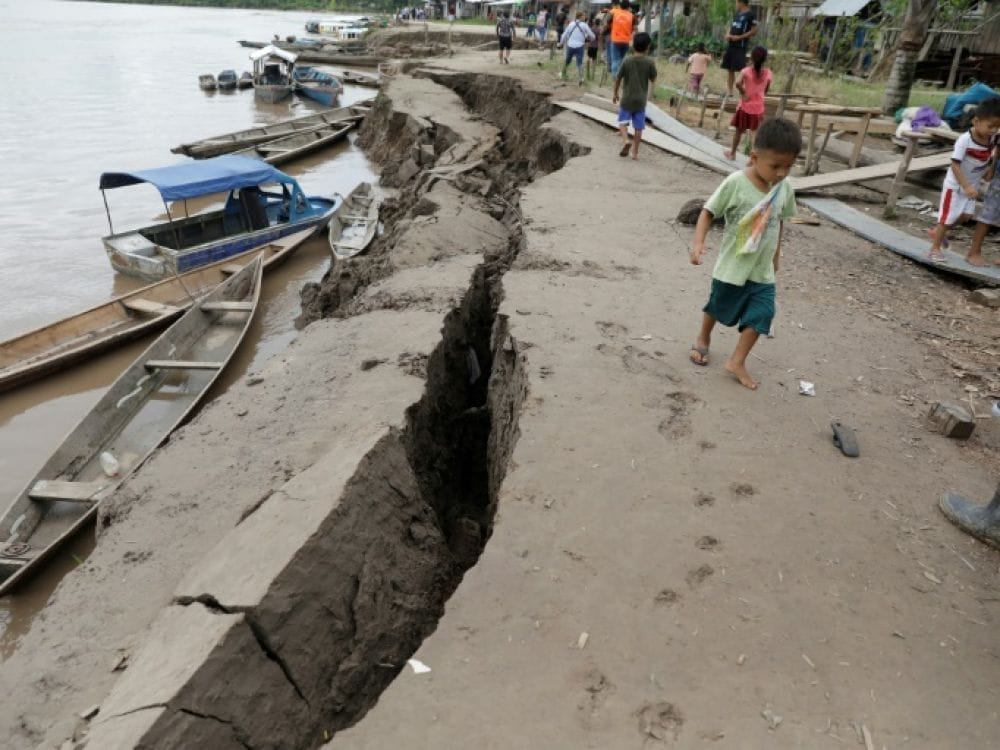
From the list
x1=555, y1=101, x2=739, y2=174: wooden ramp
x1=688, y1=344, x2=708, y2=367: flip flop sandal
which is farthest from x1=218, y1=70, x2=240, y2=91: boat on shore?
x1=688, y1=344, x2=708, y2=367: flip flop sandal

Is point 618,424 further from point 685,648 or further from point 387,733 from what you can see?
point 387,733

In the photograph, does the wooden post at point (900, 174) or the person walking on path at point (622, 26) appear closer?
the wooden post at point (900, 174)

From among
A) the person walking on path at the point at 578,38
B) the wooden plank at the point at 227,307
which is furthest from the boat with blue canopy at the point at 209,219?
→ the person walking on path at the point at 578,38

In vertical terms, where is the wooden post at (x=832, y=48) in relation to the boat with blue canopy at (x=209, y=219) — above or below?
above

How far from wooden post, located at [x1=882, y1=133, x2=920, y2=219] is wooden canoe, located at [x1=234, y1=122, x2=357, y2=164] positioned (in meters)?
15.0

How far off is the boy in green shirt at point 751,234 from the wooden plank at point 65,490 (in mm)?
5218

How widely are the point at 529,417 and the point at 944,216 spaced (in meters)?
5.33

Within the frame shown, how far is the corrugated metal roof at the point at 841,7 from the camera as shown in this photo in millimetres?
19016

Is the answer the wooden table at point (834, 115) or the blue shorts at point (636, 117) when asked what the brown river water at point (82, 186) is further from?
the wooden table at point (834, 115)

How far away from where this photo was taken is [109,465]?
6281 millimetres

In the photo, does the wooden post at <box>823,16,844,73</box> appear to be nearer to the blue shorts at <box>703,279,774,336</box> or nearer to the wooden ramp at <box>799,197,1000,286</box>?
the wooden ramp at <box>799,197,1000,286</box>

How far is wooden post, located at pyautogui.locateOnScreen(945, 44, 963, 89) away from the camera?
17.4 m

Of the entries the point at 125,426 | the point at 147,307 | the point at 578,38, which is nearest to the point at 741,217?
the point at 125,426

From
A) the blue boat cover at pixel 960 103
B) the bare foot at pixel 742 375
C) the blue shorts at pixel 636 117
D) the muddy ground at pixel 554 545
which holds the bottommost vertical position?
the muddy ground at pixel 554 545
